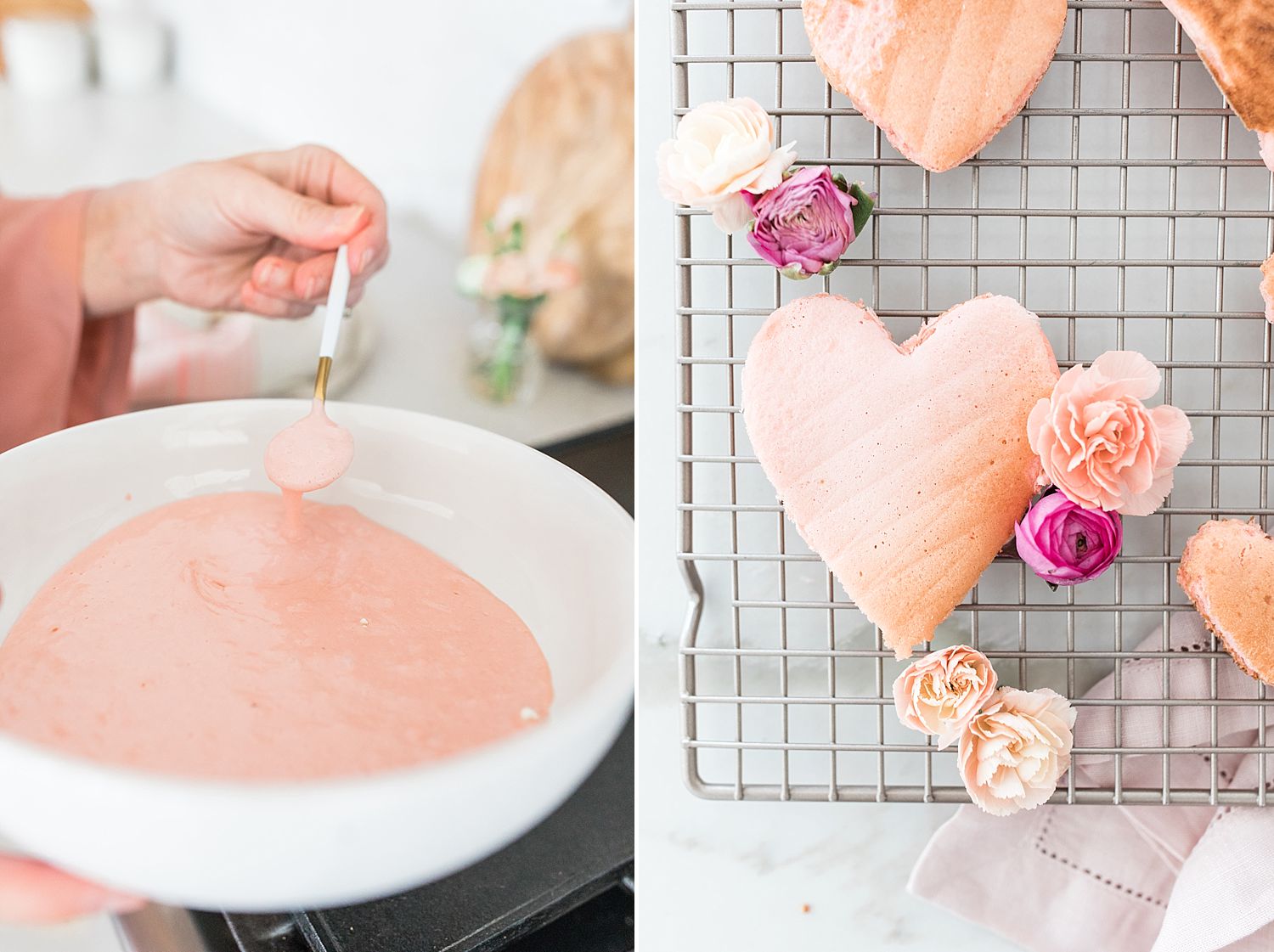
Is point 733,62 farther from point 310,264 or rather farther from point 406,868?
point 406,868

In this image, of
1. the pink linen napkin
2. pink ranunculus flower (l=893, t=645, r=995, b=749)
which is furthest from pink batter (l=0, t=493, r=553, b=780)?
the pink linen napkin

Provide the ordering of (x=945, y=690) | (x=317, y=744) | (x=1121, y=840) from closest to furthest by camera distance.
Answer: (x=317, y=744) → (x=945, y=690) → (x=1121, y=840)

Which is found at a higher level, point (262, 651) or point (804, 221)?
point (804, 221)

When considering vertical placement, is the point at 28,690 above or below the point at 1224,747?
above

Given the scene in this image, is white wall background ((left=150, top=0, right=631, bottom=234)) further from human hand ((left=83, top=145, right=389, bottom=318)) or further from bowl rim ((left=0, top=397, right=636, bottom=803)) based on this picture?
bowl rim ((left=0, top=397, right=636, bottom=803))

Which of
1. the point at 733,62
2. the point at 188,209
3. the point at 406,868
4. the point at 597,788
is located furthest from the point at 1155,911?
the point at 188,209

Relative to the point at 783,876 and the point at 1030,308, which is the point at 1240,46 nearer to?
the point at 1030,308

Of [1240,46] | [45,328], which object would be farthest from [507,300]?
[1240,46]
